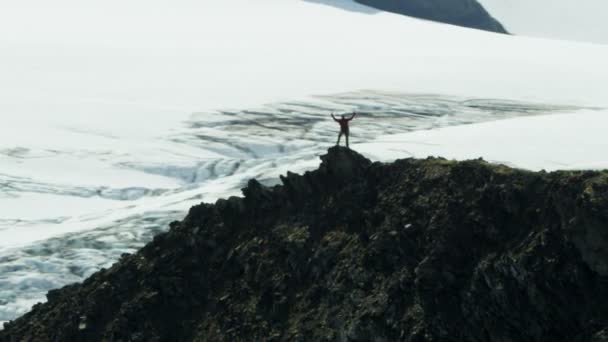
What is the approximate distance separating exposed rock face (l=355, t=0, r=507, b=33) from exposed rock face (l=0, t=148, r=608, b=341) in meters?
88.4

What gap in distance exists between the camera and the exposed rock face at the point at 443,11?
108m

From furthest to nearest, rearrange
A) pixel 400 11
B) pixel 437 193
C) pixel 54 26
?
pixel 400 11 < pixel 54 26 < pixel 437 193

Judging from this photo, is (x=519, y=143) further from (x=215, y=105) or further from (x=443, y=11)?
(x=443, y=11)

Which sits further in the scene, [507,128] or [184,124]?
[184,124]

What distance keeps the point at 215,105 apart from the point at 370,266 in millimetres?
42980

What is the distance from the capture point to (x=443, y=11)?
109188 mm

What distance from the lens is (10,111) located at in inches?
2259

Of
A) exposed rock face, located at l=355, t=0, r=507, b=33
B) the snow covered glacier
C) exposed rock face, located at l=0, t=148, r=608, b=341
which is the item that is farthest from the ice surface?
exposed rock face, located at l=355, t=0, r=507, b=33

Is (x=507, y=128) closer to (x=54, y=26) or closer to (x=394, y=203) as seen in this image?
(x=394, y=203)

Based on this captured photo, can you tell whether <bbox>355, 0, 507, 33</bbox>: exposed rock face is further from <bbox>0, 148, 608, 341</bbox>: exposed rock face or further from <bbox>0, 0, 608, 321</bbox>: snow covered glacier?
<bbox>0, 148, 608, 341</bbox>: exposed rock face

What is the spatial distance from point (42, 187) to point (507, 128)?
49.8 ft

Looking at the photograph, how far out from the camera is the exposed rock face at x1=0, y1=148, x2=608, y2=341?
53.8 feet

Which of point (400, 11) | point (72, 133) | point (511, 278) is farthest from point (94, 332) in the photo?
point (400, 11)

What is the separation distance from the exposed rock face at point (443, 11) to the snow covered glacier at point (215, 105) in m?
16.2
